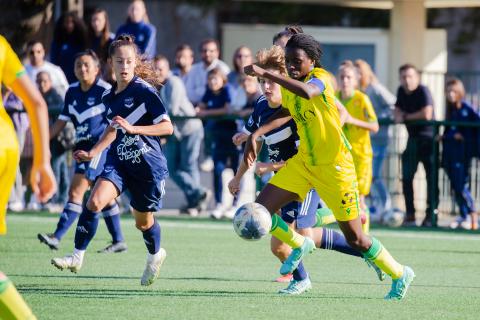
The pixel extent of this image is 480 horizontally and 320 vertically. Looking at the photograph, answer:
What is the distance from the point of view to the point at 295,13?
22656mm

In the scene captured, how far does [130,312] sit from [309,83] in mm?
1913

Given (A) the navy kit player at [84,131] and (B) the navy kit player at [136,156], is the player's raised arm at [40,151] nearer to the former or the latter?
(B) the navy kit player at [136,156]

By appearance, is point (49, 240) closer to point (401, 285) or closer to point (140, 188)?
point (140, 188)

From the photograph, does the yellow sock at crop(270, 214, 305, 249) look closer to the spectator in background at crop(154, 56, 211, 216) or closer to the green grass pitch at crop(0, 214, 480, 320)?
the green grass pitch at crop(0, 214, 480, 320)

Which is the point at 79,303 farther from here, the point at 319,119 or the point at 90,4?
the point at 90,4

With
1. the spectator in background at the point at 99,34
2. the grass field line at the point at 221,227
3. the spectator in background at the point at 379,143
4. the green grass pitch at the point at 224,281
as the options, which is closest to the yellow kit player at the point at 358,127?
the green grass pitch at the point at 224,281

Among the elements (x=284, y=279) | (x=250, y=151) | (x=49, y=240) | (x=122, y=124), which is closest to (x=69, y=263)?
(x=122, y=124)

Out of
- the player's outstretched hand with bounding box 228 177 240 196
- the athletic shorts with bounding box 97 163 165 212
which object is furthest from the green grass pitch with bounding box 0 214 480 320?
the player's outstretched hand with bounding box 228 177 240 196

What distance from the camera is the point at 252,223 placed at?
25.4ft

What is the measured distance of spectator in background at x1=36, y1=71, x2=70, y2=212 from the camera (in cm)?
1468

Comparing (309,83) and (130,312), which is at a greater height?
(309,83)

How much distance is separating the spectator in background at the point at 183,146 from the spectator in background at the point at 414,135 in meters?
2.61

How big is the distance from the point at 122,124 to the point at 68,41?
24.0ft

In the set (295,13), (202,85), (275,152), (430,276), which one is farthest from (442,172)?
(295,13)
